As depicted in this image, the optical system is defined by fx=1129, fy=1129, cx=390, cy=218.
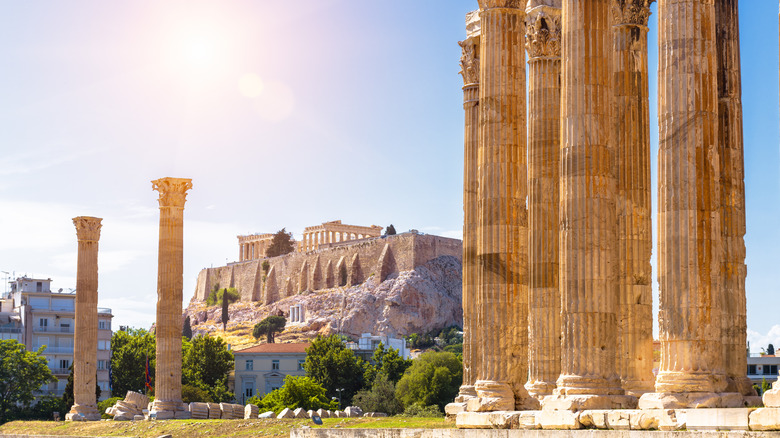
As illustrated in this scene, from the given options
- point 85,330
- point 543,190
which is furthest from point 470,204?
point 85,330

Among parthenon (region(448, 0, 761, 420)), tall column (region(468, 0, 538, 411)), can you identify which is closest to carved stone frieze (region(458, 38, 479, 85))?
parthenon (region(448, 0, 761, 420))

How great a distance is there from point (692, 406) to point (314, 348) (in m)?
88.5

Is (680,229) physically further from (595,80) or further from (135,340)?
(135,340)

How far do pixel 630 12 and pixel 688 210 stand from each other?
8.10 meters

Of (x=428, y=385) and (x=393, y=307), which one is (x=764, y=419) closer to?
(x=428, y=385)

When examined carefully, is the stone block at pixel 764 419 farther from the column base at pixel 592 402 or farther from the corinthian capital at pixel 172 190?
the corinthian capital at pixel 172 190

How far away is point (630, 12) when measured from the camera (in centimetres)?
2775

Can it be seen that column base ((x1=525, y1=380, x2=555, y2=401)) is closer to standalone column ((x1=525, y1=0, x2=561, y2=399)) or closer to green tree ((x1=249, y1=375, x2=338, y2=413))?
standalone column ((x1=525, y1=0, x2=561, y2=399))

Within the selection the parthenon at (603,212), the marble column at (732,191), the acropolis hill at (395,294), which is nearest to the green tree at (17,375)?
the parthenon at (603,212)

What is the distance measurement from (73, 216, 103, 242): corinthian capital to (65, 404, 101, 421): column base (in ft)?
30.6

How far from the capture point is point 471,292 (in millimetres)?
30469

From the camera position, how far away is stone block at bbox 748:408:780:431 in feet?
61.3

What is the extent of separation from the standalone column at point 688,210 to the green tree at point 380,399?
239 ft

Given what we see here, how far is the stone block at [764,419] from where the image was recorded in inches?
735
